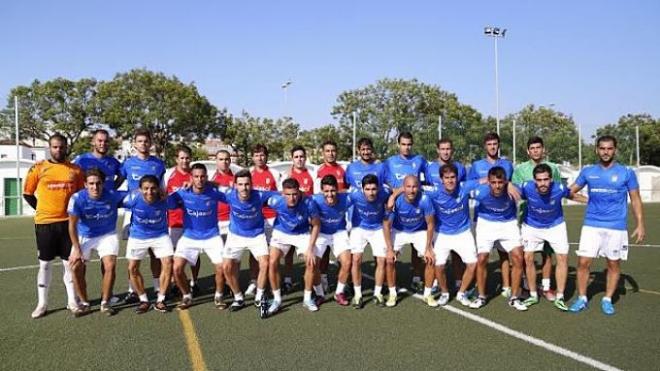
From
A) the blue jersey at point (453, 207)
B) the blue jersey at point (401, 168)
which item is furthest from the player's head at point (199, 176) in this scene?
the blue jersey at point (453, 207)

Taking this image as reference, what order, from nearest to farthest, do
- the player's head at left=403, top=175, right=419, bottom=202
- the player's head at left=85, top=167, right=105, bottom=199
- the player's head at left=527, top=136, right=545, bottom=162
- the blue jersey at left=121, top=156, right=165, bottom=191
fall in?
the player's head at left=85, top=167, right=105, bottom=199, the player's head at left=403, top=175, right=419, bottom=202, the blue jersey at left=121, top=156, right=165, bottom=191, the player's head at left=527, top=136, right=545, bottom=162

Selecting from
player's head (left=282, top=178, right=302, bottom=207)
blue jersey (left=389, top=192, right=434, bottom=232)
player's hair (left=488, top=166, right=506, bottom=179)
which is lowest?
blue jersey (left=389, top=192, right=434, bottom=232)

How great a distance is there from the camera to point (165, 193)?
21.2 feet

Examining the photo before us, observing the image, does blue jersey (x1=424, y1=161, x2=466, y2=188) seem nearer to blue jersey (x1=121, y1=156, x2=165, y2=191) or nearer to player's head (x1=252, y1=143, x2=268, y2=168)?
player's head (x1=252, y1=143, x2=268, y2=168)

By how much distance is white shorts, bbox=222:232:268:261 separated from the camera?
6406 millimetres

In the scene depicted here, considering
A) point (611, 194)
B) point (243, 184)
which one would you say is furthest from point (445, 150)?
point (243, 184)

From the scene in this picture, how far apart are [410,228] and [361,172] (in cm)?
112

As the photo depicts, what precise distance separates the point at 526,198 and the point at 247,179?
3.61 m

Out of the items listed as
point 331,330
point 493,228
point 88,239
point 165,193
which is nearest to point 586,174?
point 493,228

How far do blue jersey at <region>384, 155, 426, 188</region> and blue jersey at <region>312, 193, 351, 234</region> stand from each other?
0.96m

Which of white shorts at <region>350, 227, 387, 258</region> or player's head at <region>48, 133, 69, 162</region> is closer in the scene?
player's head at <region>48, 133, 69, 162</region>

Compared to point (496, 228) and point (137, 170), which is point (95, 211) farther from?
point (496, 228)

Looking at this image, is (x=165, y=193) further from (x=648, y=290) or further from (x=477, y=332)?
(x=648, y=290)

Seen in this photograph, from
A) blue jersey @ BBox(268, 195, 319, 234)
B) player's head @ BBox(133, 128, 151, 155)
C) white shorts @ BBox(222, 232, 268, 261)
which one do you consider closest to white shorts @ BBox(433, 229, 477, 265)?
blue jersey @ BBox(268, 195, 319, 234)
